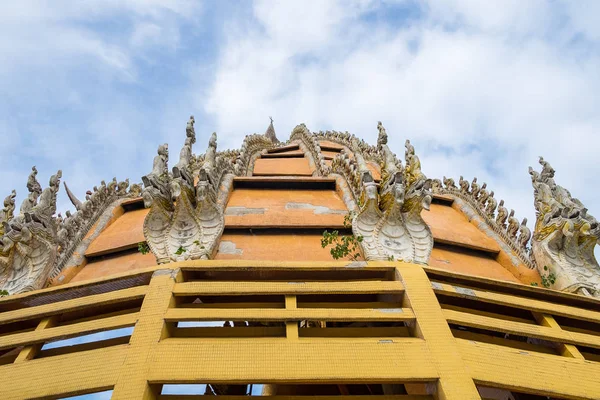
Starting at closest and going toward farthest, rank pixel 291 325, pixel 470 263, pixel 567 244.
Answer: pixel 291 325, pixel 567 244, pixel 470 263

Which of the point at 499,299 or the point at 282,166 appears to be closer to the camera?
the point at 499,299

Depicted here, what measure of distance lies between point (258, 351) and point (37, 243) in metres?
5.13

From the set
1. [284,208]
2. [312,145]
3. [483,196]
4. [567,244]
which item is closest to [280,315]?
[284,208]

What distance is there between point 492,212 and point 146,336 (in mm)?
9092

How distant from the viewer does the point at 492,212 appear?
34.5 feet

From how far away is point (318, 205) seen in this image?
9141 millimetres

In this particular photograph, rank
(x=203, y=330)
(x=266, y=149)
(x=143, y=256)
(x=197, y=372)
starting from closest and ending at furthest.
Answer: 1. (x=197, y=372)
2. (x=203, y=330)
3. (x=143, y=256)
4. (x=266, y=149)

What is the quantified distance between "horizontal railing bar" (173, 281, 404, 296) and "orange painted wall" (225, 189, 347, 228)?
9.14ft

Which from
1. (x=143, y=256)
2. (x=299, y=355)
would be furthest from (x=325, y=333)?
(x=143, y=256)

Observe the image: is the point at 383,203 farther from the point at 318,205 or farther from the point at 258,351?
the point at 258,351

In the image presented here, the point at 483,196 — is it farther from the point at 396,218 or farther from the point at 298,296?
the point at 298,296

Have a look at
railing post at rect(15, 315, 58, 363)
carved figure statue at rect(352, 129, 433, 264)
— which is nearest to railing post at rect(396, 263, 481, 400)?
carved figure statue at rect(352, 129, 433, 264)

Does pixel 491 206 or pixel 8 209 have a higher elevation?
pixel 491 206

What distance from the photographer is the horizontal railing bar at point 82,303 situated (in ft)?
16.1
